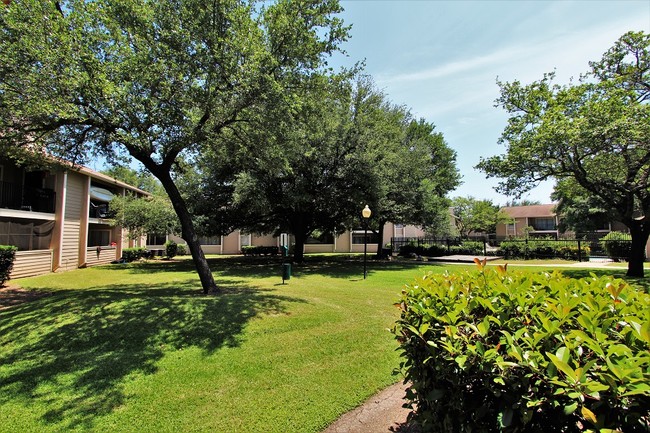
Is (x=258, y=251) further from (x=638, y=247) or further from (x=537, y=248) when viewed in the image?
(x=638, y=247)

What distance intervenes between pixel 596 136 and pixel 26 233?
75.6 feet

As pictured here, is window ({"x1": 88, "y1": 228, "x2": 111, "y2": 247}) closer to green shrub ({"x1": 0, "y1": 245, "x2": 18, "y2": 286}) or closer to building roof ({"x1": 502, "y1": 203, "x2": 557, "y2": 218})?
green shrub ({"x1": 0, "y1": 245, "x2": 18, "y2": 286})

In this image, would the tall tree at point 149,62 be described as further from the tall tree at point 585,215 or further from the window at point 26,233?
the tall tree at point 585,215

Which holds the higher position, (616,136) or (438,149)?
(438,149)

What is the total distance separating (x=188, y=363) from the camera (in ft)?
15.3

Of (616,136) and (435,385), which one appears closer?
(435,385)

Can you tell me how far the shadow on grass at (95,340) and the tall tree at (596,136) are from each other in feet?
36.7

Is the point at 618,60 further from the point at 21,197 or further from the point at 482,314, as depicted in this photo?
the point at 21,197

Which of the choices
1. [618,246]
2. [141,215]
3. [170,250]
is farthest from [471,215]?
[141,215]

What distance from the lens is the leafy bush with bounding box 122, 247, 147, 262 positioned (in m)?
22.3

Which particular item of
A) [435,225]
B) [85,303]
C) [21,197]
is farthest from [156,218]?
[435,225]

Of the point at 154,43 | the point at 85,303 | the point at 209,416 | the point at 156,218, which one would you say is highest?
the point at 154,43

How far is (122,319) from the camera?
607 cm

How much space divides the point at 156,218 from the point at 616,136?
22.9 metres
